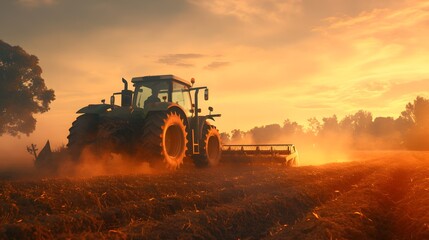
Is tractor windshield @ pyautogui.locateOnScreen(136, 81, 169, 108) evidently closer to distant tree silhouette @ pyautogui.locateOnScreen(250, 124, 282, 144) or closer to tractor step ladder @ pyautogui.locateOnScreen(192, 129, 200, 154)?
tractor step ladder @ pyautogui.locateOnScreen(192, 129, 200, 154)

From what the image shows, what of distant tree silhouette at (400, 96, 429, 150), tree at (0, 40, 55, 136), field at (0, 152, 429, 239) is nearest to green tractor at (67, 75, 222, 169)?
field at (0, 152, 429, 239)

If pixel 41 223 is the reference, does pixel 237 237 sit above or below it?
below

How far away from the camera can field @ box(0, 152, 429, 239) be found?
4.66 meters

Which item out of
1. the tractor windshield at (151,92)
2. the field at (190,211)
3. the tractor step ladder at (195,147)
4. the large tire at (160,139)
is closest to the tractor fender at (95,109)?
the tractor windshield at (151,92)

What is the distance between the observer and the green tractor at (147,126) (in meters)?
9.33

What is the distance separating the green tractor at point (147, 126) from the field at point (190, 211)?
1.20 m

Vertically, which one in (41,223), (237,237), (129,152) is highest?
(129,152)

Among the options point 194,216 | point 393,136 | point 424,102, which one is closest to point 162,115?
point 194,216

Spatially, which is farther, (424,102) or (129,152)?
(424,102)

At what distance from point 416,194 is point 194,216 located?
5872mm

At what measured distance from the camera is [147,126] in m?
9.50

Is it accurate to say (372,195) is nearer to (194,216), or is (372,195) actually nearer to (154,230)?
(194,216)

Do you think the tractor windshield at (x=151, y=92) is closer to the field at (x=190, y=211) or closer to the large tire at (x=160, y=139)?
the large tire at (x=160, y=139)

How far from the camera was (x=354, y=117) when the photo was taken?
516 ft
